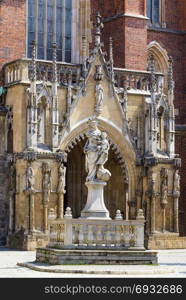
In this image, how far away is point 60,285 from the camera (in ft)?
56.6

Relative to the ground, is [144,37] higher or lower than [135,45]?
higher

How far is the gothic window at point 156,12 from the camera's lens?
1593 inches

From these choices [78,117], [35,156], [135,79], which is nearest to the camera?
[35,156]

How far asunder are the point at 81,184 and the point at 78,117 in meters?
3.07

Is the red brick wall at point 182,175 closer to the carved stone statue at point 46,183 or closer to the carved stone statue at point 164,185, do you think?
the carved stone statue at point 164,185

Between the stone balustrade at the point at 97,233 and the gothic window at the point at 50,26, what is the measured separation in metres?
14.0

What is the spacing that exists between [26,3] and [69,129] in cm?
563

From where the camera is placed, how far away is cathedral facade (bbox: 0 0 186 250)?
32781 mm

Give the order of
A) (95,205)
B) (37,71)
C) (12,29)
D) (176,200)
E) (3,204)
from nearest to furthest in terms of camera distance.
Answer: (95,205) → (3,204) → (37,71) → (12,29) → (176,200)

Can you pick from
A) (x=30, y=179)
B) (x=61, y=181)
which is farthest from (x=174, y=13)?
(x=30, y=179)

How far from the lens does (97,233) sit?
943 inches

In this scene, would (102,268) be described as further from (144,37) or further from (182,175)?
(182,175)

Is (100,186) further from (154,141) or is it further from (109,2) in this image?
(109,2)

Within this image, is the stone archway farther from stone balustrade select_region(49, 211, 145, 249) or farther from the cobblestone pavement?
stone balustrade select_region(49, 211, 145, 249)
